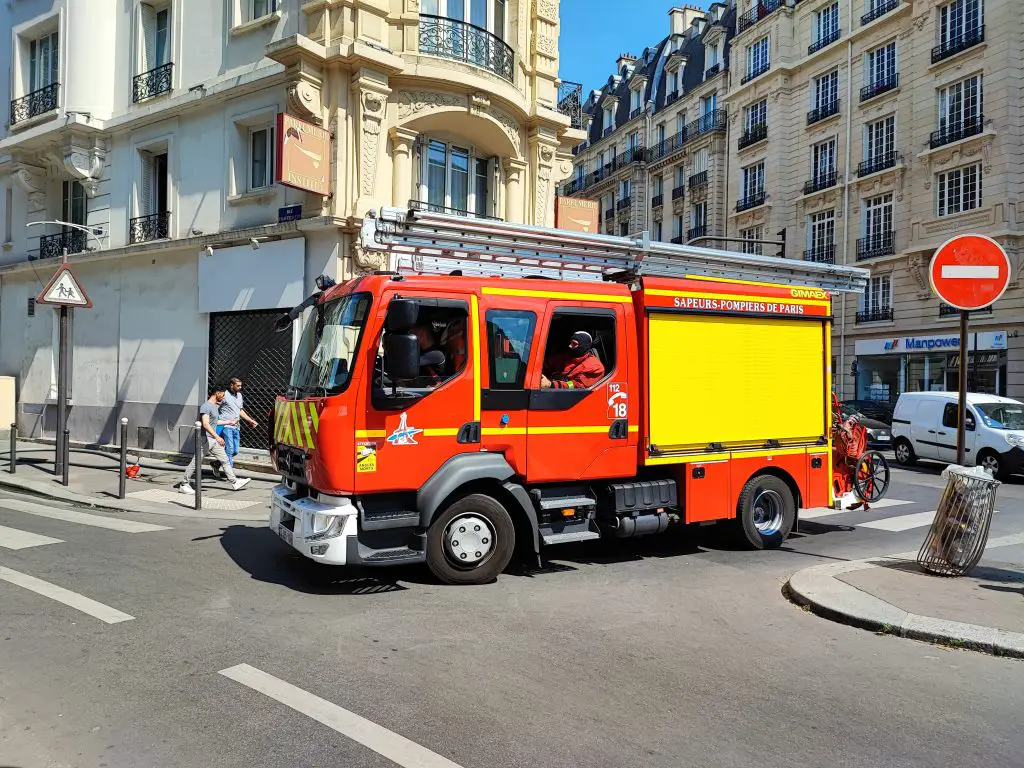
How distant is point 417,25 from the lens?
47.5ft

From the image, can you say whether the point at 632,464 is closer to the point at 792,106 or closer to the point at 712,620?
the point at 712,620

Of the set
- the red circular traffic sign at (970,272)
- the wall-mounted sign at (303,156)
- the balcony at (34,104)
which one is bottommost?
the red circular traffic sign at (970,272)

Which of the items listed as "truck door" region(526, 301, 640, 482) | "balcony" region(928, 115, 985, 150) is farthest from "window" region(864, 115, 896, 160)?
"truck door" region(526, 301, 640, 482)

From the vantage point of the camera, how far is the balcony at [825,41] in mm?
35469

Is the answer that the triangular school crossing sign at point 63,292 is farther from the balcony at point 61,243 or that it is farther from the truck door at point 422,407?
the truck door at point 422,407

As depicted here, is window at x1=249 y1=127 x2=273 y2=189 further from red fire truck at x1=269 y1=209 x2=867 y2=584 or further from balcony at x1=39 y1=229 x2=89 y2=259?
red fire truck at x1=269 y1=209 x2=867 y2=584

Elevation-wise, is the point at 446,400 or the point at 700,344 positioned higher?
the point at 700,344

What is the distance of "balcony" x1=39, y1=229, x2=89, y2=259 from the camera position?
1862 cm

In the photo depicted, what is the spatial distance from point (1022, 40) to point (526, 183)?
73.5 feet

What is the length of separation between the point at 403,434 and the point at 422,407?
0.88ft

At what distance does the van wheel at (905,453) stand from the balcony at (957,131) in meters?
17.0

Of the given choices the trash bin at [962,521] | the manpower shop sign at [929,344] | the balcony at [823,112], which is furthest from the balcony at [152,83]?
the balcony at [823,112]

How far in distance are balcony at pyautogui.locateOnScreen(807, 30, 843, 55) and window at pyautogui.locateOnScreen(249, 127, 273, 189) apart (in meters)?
30.0

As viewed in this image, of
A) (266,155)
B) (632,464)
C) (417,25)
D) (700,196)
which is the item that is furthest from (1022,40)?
(632,464)
